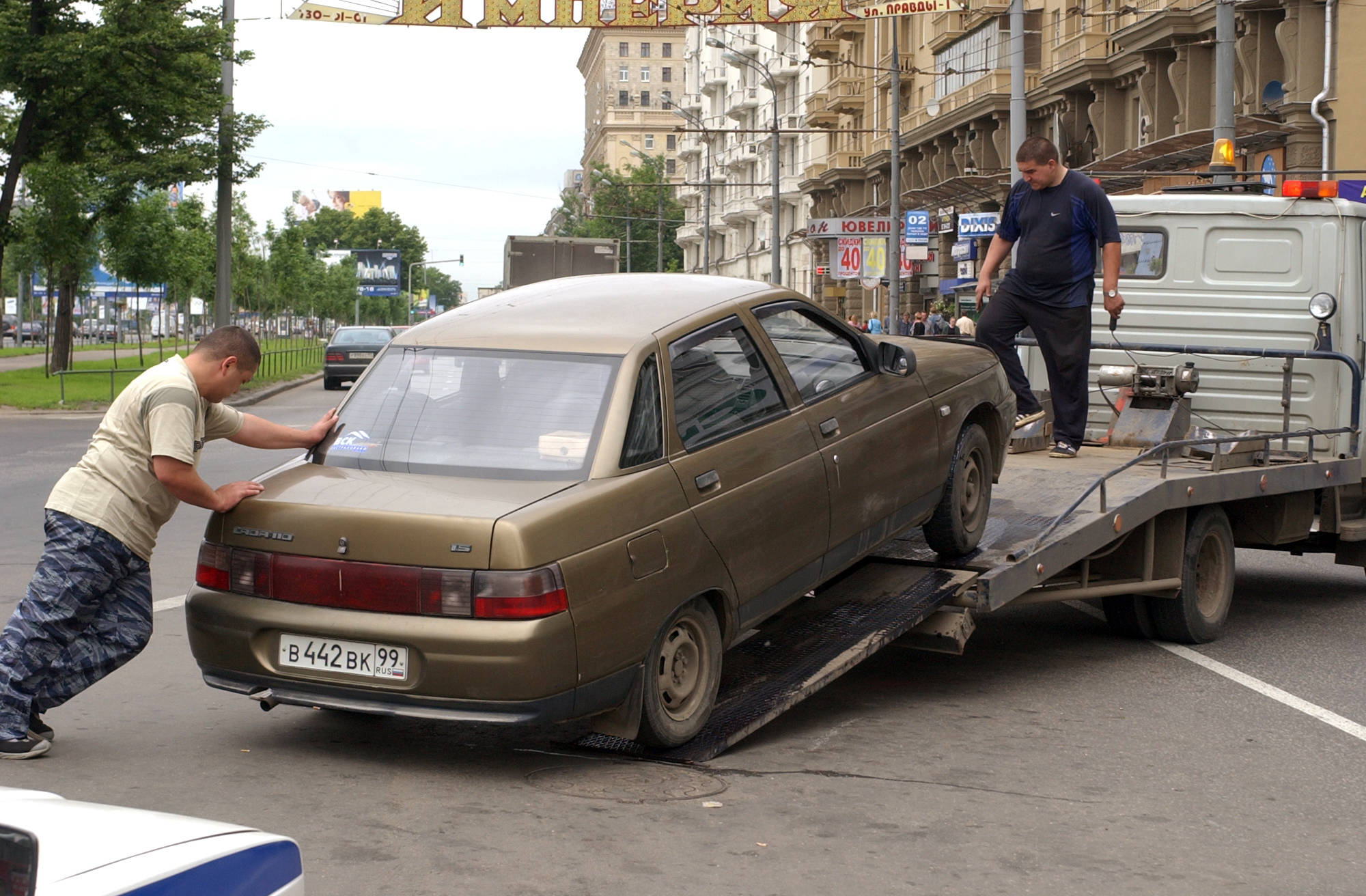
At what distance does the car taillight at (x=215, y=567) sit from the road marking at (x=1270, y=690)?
4473 mm

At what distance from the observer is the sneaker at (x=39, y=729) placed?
5.54 metres

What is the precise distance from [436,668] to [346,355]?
1307 inches

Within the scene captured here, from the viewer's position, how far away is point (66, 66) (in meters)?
28.6

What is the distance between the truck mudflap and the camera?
571 cm

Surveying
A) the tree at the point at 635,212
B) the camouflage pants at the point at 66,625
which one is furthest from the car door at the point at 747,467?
the tree at the point at 635,212

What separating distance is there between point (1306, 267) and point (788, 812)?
19.9ft

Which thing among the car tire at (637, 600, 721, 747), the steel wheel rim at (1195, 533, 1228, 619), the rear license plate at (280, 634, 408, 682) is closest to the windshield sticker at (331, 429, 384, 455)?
the rear license plate at (280, 634, 408, 682)

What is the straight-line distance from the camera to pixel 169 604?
9211 millimetres

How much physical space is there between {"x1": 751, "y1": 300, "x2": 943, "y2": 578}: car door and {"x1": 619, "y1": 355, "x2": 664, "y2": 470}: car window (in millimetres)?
887

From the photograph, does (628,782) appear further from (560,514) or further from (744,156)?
(744,156)

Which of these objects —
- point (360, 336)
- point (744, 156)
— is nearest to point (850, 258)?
point (360, 336)

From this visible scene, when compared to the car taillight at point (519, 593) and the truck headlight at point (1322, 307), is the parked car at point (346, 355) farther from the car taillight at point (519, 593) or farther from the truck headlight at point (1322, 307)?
the car taillight at point (519, 593)

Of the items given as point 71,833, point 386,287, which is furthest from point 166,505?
point 386,287

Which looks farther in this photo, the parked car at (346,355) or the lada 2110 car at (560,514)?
the parked car at (346,355)
